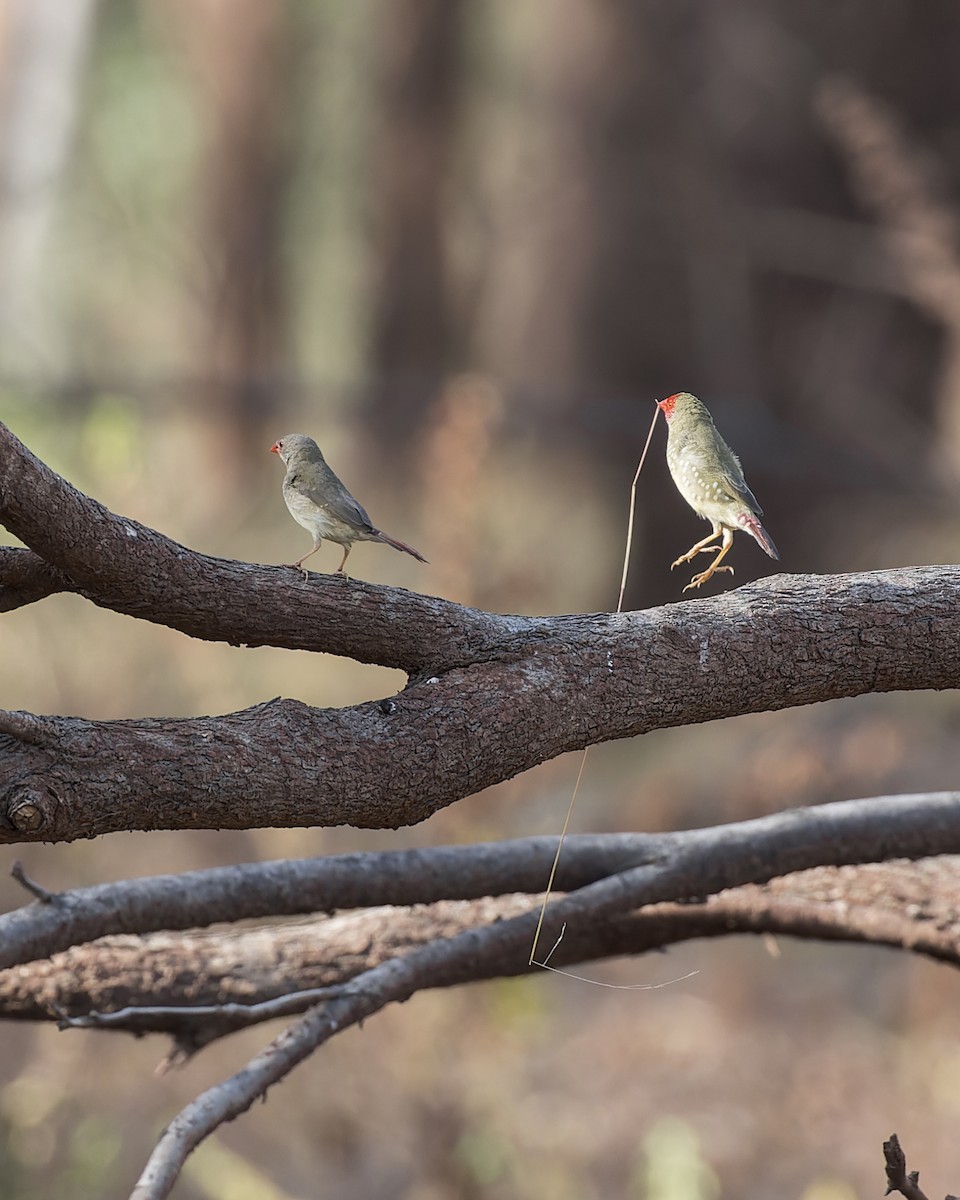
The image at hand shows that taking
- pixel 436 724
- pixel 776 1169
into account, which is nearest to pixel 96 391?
pixel 776 1169

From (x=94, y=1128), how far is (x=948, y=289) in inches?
168

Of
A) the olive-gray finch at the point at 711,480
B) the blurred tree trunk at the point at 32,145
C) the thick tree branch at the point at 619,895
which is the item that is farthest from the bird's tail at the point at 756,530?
the blurred tree trunk at the point at 32,145

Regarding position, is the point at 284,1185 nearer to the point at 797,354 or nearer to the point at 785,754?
the point at 785,754

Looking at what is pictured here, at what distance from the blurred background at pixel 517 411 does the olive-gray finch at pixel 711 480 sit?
4.52 feet

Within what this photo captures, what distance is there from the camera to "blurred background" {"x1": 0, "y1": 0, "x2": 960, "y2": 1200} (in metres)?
4.24

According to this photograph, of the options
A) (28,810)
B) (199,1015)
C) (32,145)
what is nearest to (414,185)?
(32,145)

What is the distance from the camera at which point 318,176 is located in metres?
10.5

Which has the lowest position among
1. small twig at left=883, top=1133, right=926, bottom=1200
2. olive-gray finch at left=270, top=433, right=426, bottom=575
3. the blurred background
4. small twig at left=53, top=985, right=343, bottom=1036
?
small twig at left=883, top=1133, right=926, bottom=1200

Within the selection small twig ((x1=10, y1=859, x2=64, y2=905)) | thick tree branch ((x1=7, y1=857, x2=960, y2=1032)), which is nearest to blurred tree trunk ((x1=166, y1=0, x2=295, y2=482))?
thick tree branch ((x1=7, y1=857, x2=960, y2=1032))

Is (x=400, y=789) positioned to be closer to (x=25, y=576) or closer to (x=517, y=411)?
(x=25, y=576)

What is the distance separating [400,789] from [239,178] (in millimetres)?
8137

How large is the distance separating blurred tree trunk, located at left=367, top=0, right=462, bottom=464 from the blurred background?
26 mm

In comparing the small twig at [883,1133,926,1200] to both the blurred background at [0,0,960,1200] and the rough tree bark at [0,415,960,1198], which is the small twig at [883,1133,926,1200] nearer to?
the rough tree bark at [0,415,960,1198]

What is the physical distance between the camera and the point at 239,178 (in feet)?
29.2
